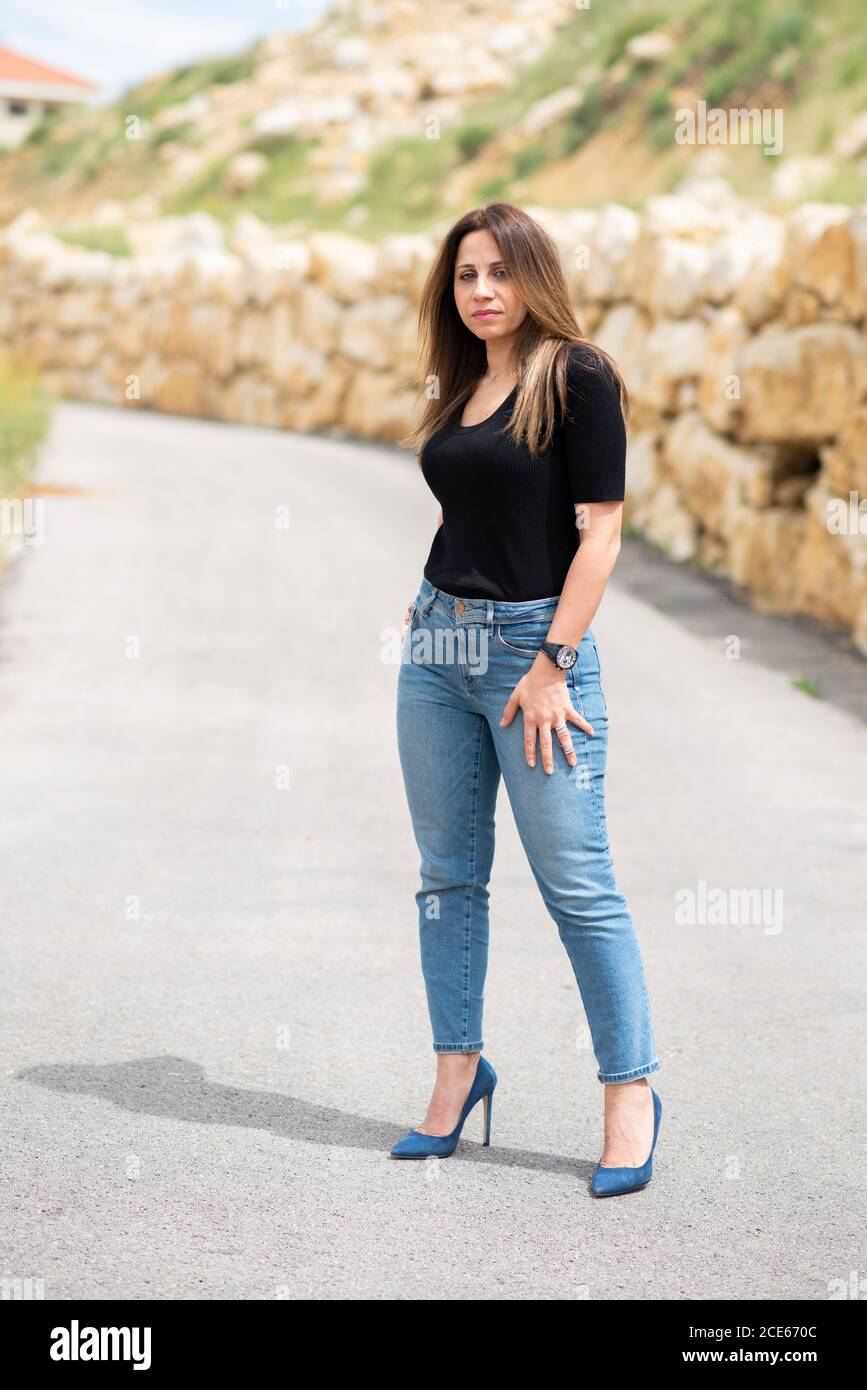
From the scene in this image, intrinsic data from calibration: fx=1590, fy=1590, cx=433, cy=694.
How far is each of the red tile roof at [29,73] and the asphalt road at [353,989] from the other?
4938 centimetres

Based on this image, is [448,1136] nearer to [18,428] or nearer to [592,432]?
[592,432]

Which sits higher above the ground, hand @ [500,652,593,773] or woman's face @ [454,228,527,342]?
woman's face @ [454,228,527,342]

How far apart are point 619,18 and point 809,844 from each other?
3145cm

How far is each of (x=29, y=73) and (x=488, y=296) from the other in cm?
5638

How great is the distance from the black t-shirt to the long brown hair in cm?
3

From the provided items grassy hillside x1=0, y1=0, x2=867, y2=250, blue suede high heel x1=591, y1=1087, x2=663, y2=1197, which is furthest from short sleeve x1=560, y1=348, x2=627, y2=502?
grassy hillside x1=0, y1=0, x2=867, y2=250

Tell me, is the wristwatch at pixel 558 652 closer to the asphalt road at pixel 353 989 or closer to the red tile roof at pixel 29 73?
the asphalt road at pixel 353 989

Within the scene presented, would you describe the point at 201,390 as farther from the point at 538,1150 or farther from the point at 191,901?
the point at 538,1150

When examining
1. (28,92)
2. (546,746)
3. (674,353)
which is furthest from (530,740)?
(28,92)

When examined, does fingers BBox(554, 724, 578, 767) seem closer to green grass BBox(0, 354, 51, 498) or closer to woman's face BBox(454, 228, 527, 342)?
woman's face BBox(454, 228, 527, 342)

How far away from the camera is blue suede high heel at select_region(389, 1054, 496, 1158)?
346 centimetres

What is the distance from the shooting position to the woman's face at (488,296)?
333cm

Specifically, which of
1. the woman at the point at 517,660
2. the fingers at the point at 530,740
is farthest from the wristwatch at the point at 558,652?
the fingers at the point at 530,740
